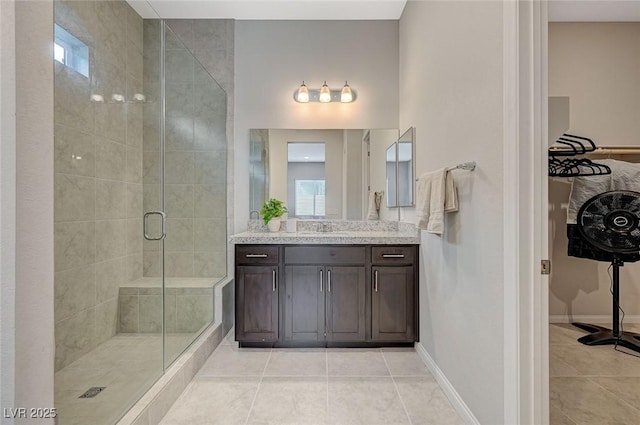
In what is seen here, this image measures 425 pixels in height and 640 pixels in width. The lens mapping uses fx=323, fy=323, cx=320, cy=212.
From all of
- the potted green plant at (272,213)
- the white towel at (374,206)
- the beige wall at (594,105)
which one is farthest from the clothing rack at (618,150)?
the potted green plant at (272,213)

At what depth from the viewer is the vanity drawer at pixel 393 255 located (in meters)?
2.52

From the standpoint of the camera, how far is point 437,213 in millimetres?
1817

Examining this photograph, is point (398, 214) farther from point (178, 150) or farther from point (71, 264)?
point (71, 264)

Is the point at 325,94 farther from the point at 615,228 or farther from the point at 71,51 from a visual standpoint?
the point at 615,228

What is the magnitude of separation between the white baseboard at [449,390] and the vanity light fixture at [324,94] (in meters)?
2.24

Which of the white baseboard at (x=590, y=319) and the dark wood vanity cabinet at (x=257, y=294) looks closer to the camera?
the dark wood vanity cabinet at (x=257, y=294)

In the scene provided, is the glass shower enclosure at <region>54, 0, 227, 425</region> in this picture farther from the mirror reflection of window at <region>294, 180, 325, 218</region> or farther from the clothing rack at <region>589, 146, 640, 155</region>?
the clothing rack at <region>589, 146, 640, 155</region>

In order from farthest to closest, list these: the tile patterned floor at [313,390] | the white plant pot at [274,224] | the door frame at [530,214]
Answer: the white plant pot at [274,224]
the tile patterned floor at [313,390]
the door frame at [530,214]

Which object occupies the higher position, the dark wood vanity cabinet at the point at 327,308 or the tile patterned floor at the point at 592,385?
the dark wood vanity cabinet at the point at 327,308

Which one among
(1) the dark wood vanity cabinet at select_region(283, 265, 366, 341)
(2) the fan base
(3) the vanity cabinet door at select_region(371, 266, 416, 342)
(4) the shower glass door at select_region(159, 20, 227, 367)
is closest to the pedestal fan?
(2) the fan base

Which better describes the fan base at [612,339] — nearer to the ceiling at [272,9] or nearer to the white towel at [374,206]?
the white towel at [374,206]

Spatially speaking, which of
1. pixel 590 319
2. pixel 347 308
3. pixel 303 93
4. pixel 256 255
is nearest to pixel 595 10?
pixel 303 93

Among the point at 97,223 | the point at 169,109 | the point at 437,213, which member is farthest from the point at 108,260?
the point at 437,213

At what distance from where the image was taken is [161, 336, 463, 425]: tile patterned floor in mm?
1718
